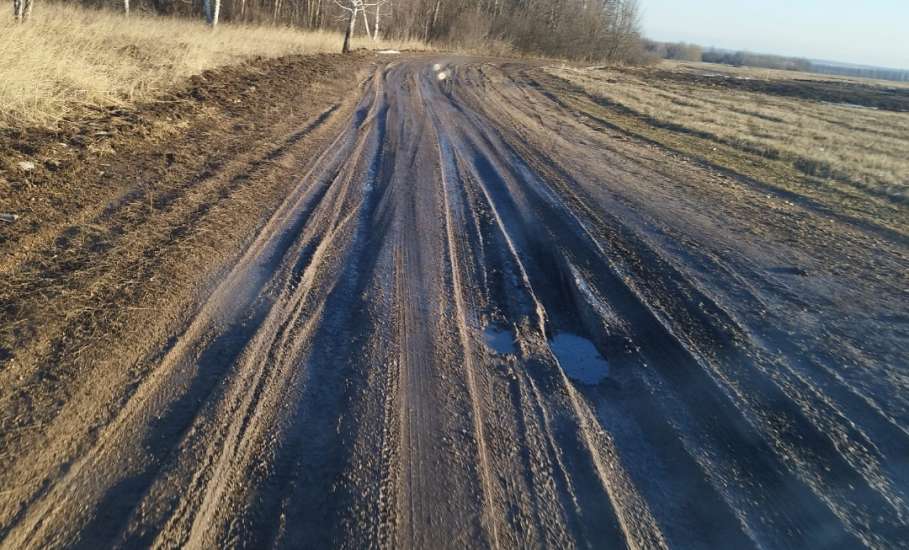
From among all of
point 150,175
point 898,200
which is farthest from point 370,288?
point 898,200

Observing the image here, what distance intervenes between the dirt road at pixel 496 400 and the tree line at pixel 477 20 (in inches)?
1312

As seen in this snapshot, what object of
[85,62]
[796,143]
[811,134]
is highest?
[811,134]

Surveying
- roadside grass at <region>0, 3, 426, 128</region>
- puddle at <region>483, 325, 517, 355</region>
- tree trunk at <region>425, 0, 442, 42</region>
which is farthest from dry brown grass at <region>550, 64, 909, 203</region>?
tree trunk at <region>425, 0, 442, 42</region>

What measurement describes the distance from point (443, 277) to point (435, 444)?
2.14 m

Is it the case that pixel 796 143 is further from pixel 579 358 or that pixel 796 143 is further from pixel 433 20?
pixel 433 20

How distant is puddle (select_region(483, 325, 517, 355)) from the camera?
385cm

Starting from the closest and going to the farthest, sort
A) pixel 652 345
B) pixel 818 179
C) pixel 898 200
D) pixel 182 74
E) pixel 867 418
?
pixel 867 418
pixel 652 345
pixel 898 200
pixel 818 179
pixel 182 74

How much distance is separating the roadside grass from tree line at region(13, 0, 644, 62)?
21457 millimetres

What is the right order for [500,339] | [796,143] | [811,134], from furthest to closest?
[811,134] → [796,143] → [500,339]

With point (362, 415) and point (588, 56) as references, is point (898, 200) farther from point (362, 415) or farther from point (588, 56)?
point (588, 56)

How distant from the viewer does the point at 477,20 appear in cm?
4756

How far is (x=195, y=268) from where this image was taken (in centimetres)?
445

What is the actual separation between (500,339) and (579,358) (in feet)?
1.99

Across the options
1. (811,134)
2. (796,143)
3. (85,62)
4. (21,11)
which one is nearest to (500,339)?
(85,62)
